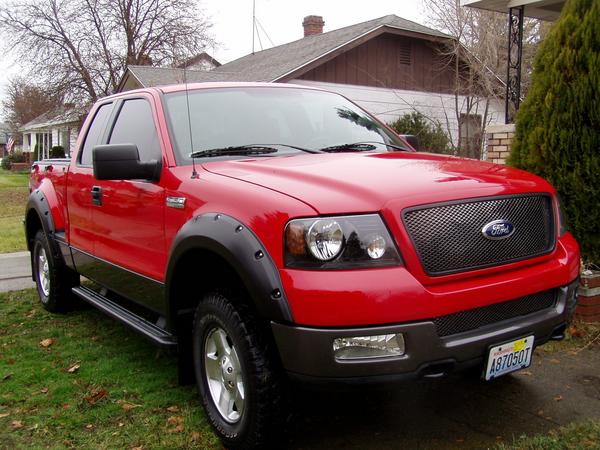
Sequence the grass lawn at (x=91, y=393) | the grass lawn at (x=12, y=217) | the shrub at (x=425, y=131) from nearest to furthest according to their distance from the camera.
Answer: the grass lawn at (x=91, y=393) → the grass lawn at (x=12, y=217) → the shrub at (x=425, y=131)

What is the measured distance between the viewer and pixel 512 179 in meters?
3.10

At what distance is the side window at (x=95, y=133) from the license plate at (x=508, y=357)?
11.3 feet

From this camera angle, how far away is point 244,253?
270 cm

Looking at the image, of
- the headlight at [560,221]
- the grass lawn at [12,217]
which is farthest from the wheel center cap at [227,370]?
the grass lawn at [12,217]

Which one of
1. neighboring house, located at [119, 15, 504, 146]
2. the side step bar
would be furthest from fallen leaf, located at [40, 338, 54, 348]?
neighboring house, located at [119, 15, 504, 146]

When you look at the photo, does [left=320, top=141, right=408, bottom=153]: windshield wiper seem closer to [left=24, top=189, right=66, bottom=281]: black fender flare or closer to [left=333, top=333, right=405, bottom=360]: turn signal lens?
[left=333, top=333, right=405, bottom=360]: turn signal lens

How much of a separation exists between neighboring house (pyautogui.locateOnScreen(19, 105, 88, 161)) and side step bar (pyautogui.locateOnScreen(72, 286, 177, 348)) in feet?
17.6

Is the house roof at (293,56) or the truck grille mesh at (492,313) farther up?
the house roof at (293,56)

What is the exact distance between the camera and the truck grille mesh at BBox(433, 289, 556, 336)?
2607 millimetres

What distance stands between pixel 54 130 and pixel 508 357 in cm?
4340

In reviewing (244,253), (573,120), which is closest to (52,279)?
(244,253)

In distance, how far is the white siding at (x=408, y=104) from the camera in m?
17.7

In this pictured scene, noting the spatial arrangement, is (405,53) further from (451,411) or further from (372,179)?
(372,179)

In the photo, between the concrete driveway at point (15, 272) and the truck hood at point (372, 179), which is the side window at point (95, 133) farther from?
the concrete driveway at point (15, 272)
